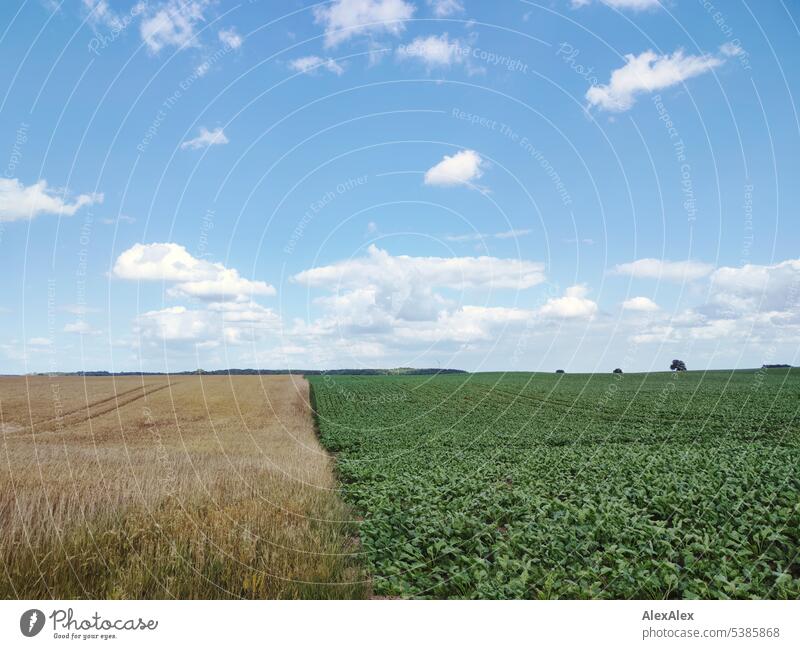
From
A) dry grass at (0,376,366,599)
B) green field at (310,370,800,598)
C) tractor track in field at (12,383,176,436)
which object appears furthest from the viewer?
tractor track in field at (12,383,176,436)

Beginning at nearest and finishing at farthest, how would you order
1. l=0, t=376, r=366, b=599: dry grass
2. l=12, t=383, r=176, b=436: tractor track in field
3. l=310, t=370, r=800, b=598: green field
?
l=0, t=376, r=366, b=599: dry grass, l=310, t=370, r=800, b=598: green field, l=12, t=383, r=176, b=436: tractor track in field

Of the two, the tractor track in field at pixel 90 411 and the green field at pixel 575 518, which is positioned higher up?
the tractor track in field at pixel 90 411

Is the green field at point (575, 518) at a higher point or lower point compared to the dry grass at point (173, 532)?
lower

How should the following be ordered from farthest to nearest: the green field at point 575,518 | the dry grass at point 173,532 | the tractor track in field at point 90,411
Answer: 1. the tractor track in field at point 90,411
2. the green field at point 575,518
3. the dry grass at point 173,532

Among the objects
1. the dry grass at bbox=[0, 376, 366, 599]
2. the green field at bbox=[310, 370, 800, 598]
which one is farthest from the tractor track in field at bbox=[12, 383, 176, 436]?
the green field at bbox=[310, 370, 800, 598]

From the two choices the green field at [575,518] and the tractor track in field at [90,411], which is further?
the tractor track in field at [90,411]

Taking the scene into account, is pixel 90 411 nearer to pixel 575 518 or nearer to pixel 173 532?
pixel 173 532

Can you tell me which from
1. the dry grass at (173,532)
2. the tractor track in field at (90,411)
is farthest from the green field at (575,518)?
the tractor track in field at (90,411)

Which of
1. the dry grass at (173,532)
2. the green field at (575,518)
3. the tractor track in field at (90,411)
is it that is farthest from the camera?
the tractor track in field at (90,411)

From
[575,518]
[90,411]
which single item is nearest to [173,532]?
[575,518]

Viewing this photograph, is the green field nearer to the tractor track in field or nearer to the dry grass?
the dry grass

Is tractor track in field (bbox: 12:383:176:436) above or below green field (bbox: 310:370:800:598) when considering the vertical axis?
above

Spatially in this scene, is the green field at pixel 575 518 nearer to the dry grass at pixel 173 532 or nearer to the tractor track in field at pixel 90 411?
the dry grass at pixel 173 532
